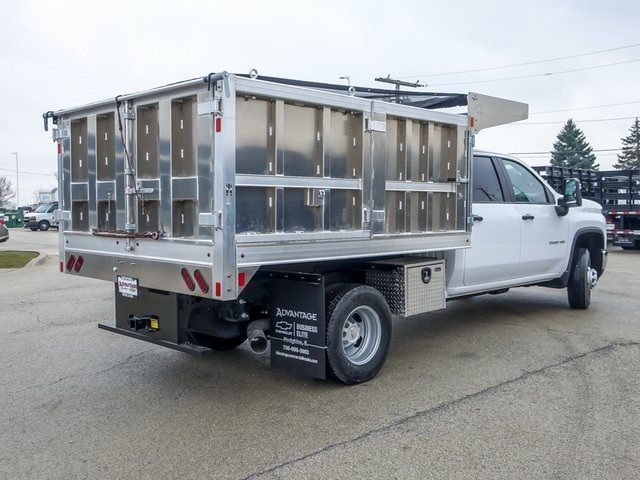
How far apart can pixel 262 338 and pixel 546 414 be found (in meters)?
2.35

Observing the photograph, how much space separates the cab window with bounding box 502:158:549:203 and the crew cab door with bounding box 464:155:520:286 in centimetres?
22

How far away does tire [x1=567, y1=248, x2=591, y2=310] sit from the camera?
29.2 feet

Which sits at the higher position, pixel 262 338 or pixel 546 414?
pixel 262 338

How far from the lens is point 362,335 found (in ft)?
18.7

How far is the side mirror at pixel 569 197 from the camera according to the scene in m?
8.18

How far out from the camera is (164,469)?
3.82 metres

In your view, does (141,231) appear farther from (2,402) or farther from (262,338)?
(2,402)

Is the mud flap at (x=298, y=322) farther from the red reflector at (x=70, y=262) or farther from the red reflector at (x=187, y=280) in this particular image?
the red reflector at (x=70, y=262)

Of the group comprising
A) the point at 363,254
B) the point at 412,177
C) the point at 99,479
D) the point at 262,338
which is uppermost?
the point at 412,177

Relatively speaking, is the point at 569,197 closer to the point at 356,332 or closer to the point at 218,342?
the point at 356,332

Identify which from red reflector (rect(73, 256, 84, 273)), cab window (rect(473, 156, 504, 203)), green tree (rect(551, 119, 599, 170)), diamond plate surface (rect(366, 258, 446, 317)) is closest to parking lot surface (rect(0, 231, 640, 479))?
diamond plate surface (rect(366, 258, 446, 317))

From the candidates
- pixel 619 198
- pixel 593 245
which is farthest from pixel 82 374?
pixel 619 198

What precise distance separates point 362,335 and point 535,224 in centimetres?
349

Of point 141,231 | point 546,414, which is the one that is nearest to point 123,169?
point 141,231
